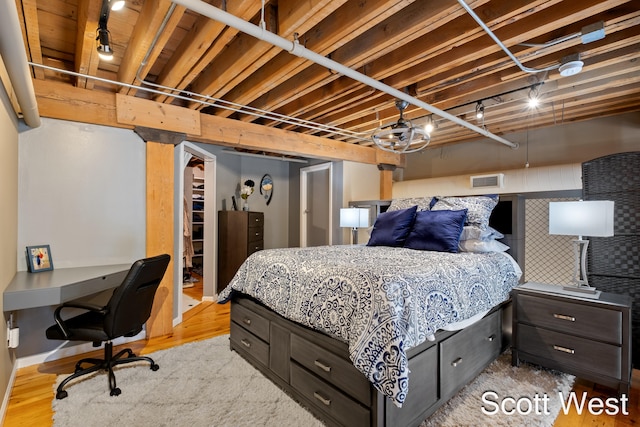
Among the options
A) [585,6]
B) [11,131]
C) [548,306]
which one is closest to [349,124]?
[585,6]

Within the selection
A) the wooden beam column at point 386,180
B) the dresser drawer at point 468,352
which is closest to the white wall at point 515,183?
the wooden beam column at point 386,180

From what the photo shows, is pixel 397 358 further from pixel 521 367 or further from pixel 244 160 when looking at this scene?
pixel 244 160

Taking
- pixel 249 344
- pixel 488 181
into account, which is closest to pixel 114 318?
pixel 249 344

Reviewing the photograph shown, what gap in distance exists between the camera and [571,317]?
88.4 inches

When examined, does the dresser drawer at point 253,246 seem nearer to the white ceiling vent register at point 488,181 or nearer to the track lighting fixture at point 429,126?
the track lighting fixture at point 429,126

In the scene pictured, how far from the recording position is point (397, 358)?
1.40 m

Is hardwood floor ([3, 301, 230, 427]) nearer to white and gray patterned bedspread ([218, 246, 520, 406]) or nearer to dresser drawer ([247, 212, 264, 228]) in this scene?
white and gray patterned bedspread ([218, 246, 520, 406])

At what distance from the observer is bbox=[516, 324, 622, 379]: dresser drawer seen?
2.09m

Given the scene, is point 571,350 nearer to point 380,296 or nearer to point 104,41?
point 380,296

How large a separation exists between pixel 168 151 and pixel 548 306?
3691 mm

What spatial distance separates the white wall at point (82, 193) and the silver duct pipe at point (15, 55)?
52 centimetres

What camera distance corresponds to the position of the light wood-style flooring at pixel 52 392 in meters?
1.87

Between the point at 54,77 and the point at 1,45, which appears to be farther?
the point at 54,77

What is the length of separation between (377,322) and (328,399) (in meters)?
0.66
